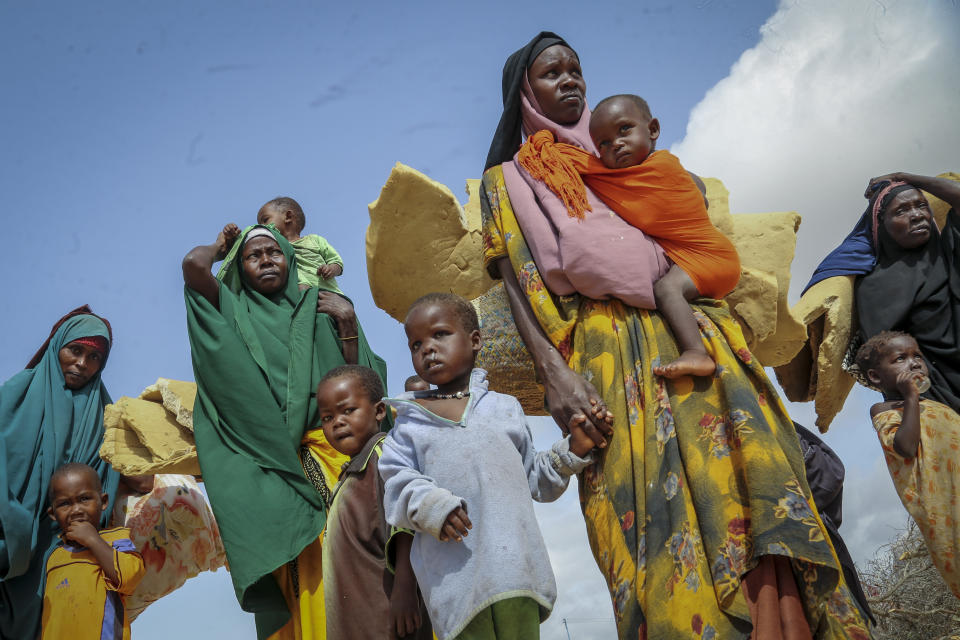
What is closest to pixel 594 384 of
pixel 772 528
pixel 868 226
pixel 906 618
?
pixel 772 528

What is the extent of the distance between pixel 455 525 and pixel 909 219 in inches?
127

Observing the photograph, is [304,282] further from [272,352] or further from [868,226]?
[868,226]

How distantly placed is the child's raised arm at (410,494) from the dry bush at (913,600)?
4566 mm

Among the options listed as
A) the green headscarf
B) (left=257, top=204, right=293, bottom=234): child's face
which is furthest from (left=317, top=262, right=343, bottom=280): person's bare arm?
(left=257, top=204, right=293, bottom=234): child's face

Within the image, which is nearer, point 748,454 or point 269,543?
point 748,454

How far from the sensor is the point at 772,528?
110 inches

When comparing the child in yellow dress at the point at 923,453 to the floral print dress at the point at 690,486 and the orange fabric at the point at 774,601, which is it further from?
the orange fabric at the point at 774,601

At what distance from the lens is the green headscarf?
13.2 feet

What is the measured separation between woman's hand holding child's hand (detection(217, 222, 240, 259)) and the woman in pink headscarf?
5.53 ft

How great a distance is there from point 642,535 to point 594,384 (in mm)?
587

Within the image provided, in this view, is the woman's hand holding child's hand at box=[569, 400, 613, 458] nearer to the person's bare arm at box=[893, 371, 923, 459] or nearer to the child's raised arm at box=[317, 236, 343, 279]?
the person's bare arm at box=[893, 371, 923, 459]

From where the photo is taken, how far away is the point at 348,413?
12.4 ft

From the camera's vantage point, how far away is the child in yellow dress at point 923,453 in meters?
4.14

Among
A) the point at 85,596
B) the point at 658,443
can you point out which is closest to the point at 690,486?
the point at 658,443
